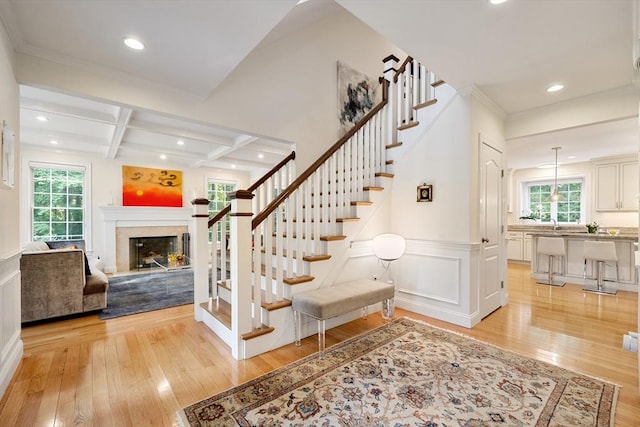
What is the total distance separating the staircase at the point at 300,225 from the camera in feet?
7.79

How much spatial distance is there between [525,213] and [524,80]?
604cm

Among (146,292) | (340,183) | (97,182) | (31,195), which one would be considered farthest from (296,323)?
(31,195)

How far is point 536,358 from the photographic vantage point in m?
2.35

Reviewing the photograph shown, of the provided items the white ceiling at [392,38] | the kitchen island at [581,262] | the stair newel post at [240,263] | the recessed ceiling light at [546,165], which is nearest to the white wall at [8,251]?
the white ceiling at [392,38]

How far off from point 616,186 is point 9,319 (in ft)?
31.3

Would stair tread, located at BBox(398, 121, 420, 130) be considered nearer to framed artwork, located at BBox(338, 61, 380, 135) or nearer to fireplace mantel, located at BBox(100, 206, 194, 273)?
framed artwork, located at BBox(338, 61, 380, 135)

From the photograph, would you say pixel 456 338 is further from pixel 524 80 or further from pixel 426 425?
pixel 524 80

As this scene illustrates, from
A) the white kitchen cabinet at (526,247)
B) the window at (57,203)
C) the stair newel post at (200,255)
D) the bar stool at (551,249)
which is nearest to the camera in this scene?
the stair newel post at (200,255)

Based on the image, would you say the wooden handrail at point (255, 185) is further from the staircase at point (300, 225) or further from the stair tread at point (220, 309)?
the stair tread at point (220, 309)

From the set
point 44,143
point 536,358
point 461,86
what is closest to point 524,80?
point 461,86

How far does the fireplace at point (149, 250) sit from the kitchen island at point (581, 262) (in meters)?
7.84

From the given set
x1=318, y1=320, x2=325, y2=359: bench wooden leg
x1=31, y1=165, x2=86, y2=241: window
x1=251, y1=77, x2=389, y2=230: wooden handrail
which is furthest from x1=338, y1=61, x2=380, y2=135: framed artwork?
x1=31, y1=165, x2=86, y2=241: window

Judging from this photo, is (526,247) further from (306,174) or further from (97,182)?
(97,182)

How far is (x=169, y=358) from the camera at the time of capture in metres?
2.36
